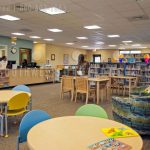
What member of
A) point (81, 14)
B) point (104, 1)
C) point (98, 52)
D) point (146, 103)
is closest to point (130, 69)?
point (81, 14)

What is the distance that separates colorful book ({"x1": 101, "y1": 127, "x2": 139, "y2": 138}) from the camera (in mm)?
1607

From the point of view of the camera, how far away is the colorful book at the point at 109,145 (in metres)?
1.38

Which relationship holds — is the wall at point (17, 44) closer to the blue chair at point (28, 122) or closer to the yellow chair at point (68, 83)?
the yellow chair at point (68, 83)

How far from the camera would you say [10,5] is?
15.8 feet

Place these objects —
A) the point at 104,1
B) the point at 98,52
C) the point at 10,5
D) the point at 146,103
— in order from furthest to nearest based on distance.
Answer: the point at 98,52 → the point at 10,5 → the point at 104,1 → the point at 146,103

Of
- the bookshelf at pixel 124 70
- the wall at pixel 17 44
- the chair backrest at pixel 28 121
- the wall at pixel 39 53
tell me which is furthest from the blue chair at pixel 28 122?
the wall at pixel 39 53

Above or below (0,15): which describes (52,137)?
below

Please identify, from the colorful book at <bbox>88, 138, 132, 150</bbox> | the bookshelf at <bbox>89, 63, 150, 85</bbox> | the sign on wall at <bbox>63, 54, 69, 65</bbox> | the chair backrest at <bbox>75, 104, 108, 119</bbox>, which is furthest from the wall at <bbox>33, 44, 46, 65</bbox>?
the colorful book at <bbox>88, 138, 132, 150</bbox>

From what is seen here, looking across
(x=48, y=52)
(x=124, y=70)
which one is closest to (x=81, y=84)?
(x=124, y=70)

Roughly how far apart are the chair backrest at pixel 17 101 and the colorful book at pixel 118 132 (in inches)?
73.4

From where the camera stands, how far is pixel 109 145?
1.43 m

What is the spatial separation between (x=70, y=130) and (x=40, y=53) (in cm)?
1262

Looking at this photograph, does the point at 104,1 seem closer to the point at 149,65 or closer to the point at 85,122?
the point at 85,122

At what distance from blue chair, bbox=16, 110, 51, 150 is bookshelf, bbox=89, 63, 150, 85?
6995 millimetres
